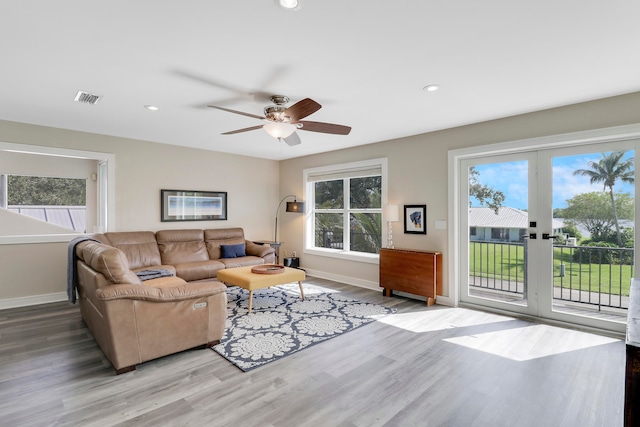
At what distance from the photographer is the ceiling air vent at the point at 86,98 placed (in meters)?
3.19

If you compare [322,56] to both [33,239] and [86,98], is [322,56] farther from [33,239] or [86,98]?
[33,239]

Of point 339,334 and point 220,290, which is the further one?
point 339,334

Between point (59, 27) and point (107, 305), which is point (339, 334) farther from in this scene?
point (59, 27)

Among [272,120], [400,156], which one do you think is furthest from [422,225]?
[272,120]

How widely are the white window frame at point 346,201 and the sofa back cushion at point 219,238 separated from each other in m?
1.32

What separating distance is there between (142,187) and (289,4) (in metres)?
4.46

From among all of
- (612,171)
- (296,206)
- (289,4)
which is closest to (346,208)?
(296,206)

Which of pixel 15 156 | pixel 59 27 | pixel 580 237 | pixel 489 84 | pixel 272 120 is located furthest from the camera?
pixel 15 156

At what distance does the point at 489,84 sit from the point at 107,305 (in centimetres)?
365

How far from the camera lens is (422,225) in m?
4.70

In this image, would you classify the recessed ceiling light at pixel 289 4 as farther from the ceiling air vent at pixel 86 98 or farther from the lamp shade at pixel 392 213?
the lamp shade at pixel 392 213

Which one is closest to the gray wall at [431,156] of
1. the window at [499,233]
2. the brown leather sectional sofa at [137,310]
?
the window at [499,233]

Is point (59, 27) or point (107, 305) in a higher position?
point (59, 27)

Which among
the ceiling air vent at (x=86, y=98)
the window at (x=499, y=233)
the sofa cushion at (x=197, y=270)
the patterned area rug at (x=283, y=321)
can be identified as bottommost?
the patterned area rug at (x=283, y=321)
